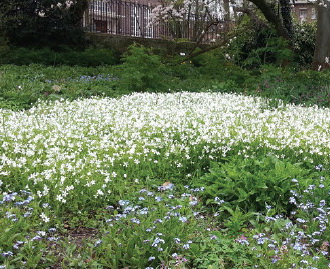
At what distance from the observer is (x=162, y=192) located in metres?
4.79

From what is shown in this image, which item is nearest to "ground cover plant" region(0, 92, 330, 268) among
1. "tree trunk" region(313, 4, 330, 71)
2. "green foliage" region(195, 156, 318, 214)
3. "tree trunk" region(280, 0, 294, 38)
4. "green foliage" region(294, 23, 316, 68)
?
"green foliage" region(195, 156, 318, 214)

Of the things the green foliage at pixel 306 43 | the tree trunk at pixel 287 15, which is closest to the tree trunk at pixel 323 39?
the tree trunk at pixel 287 15

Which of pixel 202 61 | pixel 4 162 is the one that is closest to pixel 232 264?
pixel 4 162

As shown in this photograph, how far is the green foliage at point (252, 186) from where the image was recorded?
4.41 m

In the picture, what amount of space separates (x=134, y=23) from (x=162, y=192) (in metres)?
20.6

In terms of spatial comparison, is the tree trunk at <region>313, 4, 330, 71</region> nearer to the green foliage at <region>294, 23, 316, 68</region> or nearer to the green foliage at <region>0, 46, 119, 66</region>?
the green foliage at <region>294, 23, 316, 68</region>

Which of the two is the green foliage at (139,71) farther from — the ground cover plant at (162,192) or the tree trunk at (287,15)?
the tree trunk at (287,15)

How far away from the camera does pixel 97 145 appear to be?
5734mm

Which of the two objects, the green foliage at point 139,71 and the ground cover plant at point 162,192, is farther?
the green foliage at point 139,71

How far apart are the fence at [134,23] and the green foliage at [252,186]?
16.6 m

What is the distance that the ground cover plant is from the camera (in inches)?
131

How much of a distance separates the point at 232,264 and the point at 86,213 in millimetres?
1555

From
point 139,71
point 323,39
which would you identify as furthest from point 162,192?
point 323,39

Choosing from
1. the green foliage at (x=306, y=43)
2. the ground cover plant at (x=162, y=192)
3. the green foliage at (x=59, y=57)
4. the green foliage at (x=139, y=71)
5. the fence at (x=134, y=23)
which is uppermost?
the fence at (x=134, y=23)
